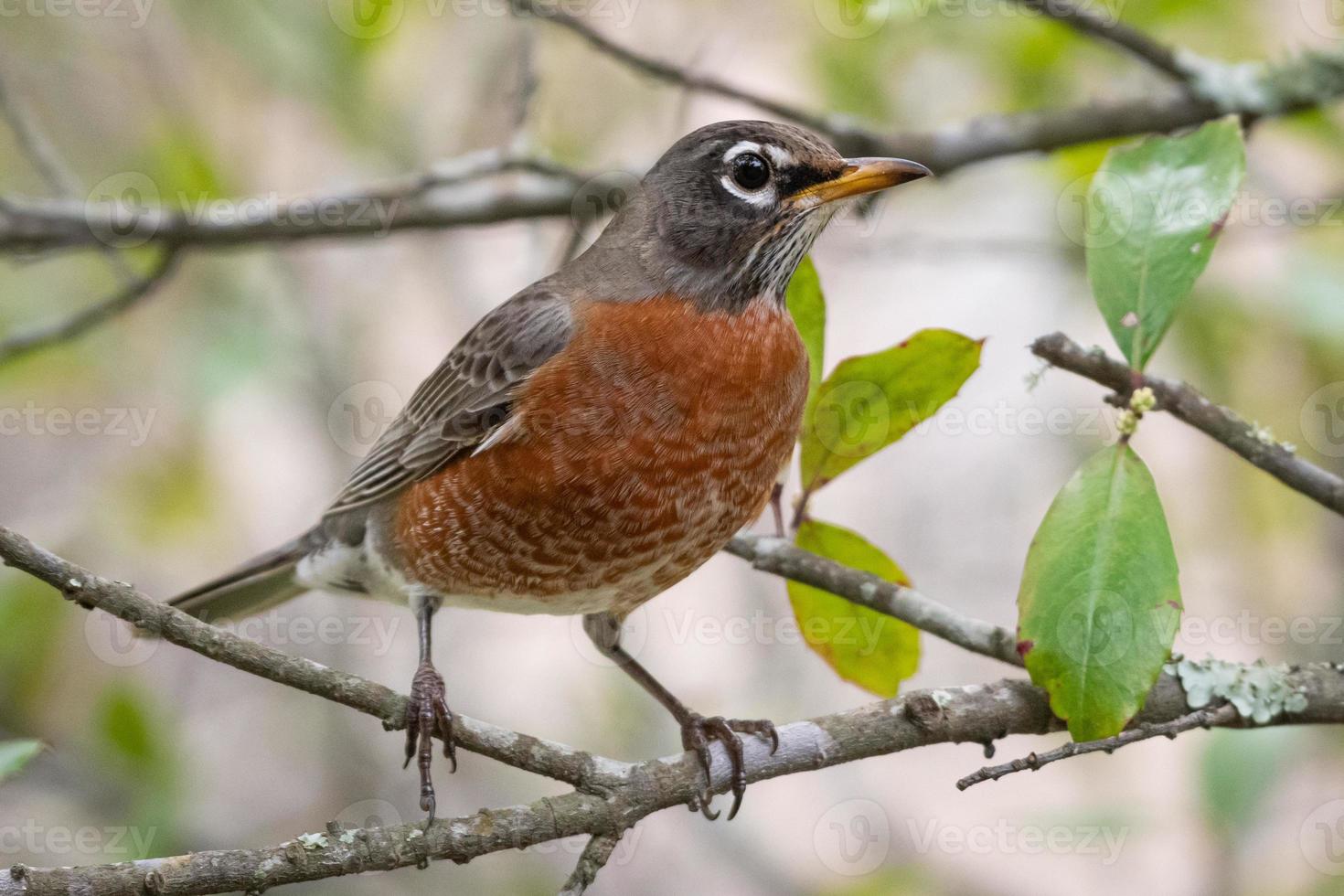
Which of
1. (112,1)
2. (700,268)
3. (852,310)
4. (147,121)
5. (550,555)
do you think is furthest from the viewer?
(852,310)

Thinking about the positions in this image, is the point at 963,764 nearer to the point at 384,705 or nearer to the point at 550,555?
the point at 550,555

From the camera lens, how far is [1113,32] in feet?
11.8

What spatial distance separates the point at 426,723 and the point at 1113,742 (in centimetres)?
138

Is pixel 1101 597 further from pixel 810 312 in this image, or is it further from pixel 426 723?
pixel 426 723

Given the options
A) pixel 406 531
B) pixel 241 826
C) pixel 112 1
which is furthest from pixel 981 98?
pixel 241 826

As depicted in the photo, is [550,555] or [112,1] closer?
[550,555]

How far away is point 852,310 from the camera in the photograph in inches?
270

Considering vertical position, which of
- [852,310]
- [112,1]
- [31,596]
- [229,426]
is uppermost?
[112,1]

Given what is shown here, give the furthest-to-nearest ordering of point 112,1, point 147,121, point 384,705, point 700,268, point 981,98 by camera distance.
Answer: point 147,121, point 112,1, point 981,98, point 700,268, point 384,705

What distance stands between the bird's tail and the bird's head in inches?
57.4

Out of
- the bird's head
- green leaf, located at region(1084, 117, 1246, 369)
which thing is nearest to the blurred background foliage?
the bird's head

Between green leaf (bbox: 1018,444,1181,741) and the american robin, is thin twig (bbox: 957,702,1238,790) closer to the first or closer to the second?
green leaf (bbox: 1018,444,1181,741)

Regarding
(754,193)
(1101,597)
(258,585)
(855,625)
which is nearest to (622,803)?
(855,625)

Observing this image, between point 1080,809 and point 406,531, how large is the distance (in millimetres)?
2303
